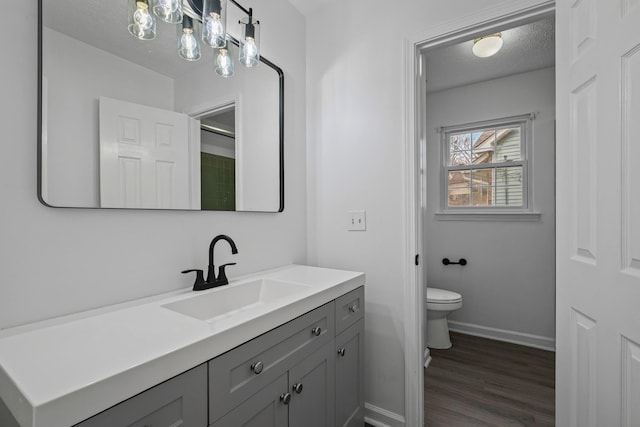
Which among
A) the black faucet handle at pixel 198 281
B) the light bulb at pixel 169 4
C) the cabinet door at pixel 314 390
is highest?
the light bulb at pixel 169 4

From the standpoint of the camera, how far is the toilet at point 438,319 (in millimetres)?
2605

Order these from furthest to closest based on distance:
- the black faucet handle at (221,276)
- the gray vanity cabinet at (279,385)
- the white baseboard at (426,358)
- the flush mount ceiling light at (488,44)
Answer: the white baseboard at (426,358)
the flush mount ceiling light at (488,44)
the black faucet handle at (221,276)
the gray vanity cabinet at (279,385)

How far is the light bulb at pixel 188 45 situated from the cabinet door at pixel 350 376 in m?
1.32

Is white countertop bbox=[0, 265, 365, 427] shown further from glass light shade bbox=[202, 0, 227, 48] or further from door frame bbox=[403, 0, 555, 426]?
glass light shade bbox=[202, 0, 227, 48]

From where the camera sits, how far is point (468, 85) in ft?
10.0

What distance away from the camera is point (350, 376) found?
55.8 inches

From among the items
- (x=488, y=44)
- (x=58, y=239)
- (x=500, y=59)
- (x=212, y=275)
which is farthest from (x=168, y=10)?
(x=500, y=59)

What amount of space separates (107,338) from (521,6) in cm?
199

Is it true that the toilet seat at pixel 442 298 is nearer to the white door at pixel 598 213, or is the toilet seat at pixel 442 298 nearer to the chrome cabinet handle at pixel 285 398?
the white door at pixel 598 213

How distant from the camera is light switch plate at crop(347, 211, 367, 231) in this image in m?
1.76

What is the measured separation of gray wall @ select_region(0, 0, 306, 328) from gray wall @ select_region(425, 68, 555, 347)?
6.50ft

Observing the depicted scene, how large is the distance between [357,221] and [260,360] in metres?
1.04

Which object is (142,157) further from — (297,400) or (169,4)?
(297,400)

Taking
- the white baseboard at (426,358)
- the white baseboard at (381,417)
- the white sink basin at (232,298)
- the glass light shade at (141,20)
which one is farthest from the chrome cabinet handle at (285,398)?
the white baseboard at (426,358)
